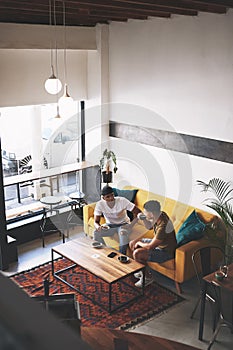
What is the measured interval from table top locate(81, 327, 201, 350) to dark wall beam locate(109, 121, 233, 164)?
8.97ft

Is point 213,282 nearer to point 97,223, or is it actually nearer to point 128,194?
point 97,223

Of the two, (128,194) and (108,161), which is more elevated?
(108,161)

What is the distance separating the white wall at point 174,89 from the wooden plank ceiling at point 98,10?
8.8 inches

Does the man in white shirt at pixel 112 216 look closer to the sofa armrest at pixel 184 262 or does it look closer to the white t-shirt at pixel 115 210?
the white t-shirt at pixel 115 210

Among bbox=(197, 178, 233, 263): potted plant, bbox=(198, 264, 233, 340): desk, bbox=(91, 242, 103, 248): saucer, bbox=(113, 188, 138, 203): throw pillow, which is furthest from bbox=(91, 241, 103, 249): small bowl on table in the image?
bbox=(198, 264, 233, 340): desk

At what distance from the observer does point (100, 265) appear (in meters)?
4.45

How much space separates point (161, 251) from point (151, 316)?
741 millimetres

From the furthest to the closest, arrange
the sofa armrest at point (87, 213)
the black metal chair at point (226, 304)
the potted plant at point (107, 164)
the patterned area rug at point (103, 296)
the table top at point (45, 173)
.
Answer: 1. the potted plant at point (107, 164)
2. the sofa armrest at point (87, 213)
3. the table top at point (45, 173)
4. the patterned area rug at point (103, 296)
5. the black metal chair at point (226, 304)

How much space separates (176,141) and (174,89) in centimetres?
68

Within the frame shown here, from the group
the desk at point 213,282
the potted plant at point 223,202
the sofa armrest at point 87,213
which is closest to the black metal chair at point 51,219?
the sofa armrest at point 87,213

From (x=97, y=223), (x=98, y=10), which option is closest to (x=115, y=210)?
(x=97, y=223)

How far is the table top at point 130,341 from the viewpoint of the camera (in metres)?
2.44

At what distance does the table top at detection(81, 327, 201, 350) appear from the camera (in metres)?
2.44

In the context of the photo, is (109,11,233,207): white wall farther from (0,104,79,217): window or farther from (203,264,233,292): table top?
(203,264,233,292): table top
